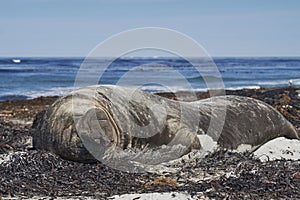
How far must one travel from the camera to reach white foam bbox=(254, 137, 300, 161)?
6.83 m

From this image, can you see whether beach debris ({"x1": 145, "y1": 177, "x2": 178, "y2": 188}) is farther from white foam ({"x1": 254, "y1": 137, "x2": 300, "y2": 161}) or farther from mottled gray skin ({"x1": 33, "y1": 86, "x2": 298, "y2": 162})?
white foam ({"x1": 254, "y1": 137, "x2": 300, "y2": 161})

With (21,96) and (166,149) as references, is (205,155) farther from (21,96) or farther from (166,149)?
(21,96)

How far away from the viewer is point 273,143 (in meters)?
7.53

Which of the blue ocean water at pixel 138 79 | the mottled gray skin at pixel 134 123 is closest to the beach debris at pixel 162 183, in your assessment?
the mottled gray skin at pixel 134 123

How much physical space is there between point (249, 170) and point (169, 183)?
3.09 ft

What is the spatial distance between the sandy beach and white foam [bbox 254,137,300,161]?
0.18 metres

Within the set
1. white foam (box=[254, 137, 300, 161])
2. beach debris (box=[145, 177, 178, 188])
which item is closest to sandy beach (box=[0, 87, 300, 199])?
beach debris (box=[145, 177, 178, 188])

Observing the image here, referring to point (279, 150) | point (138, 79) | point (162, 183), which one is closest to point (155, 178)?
point (162, 183)

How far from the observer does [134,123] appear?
6047 millimetres

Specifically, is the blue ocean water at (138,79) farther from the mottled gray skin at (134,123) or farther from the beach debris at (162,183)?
the beach debris at (162,183)

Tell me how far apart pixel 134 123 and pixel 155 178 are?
93cm

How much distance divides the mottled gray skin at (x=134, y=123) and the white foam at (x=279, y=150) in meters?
0.12

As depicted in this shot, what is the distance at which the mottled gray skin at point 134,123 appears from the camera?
5574 mm

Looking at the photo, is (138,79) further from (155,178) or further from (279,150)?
(155,178)
